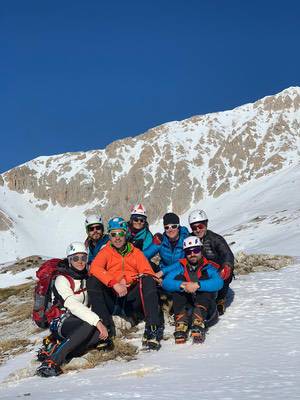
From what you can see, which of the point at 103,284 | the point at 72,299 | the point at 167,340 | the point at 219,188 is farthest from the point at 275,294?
the point at 219,188

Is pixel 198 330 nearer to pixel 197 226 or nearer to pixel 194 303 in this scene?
pixel 194 303

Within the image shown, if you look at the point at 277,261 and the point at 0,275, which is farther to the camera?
the point at 0,275

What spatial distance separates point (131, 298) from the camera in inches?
435

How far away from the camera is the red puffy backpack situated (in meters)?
10.2

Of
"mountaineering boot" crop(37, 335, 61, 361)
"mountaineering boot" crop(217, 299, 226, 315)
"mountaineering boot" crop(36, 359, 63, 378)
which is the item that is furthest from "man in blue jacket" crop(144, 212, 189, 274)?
"mountaineering boot" crop(36, 359, 63, 378)

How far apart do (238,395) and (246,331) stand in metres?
4.44

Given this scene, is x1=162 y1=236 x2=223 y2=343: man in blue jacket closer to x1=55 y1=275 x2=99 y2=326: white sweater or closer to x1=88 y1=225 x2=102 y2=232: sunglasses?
x1=55 y1=275 x2=99 y2=326: white sweater

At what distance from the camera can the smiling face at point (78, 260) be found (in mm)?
10262

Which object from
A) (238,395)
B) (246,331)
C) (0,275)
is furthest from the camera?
→ (0,275)

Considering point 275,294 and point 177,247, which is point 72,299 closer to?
point 177,247

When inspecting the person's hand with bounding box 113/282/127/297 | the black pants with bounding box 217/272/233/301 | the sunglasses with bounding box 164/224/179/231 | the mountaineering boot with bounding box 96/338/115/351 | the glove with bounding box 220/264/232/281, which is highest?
the sunglasses with bounding box 164/224/179/231

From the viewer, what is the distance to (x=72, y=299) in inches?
386

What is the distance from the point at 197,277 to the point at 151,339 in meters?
1.87

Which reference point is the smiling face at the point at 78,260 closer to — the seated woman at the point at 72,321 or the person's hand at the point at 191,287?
the seated woman at the point at 72,321
